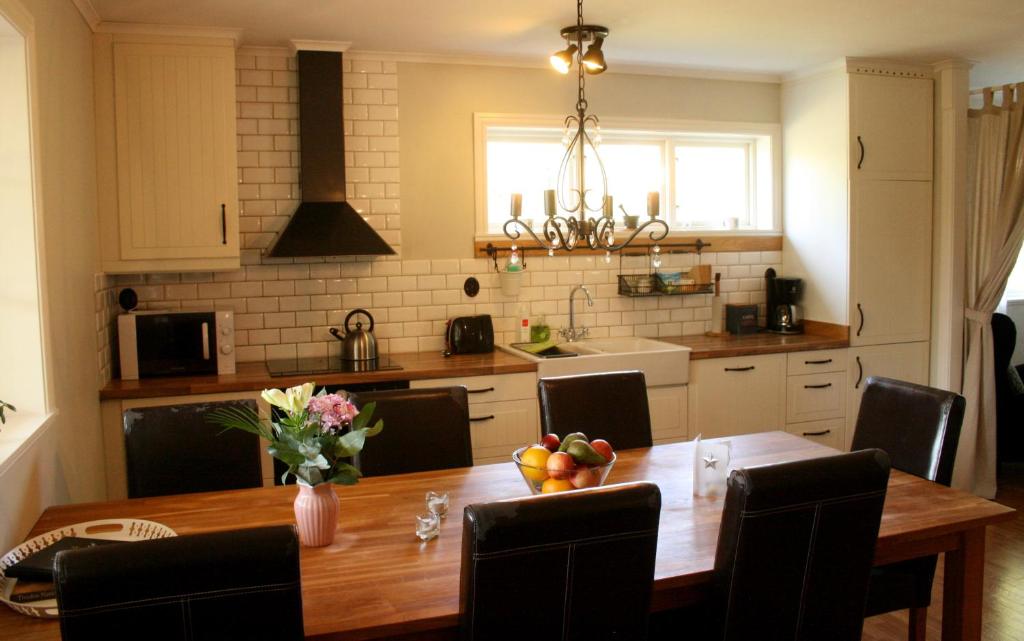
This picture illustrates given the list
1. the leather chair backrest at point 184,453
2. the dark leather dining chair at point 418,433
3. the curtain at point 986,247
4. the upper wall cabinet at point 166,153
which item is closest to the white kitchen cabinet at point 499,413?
the dark leather dining chair at point 418,433

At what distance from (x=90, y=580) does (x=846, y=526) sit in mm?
1426

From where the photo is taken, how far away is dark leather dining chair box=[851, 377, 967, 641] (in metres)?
2.38

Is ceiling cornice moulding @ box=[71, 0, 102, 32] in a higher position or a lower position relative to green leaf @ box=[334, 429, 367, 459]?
higher

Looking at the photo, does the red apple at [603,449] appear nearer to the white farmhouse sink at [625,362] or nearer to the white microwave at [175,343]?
the white farmhouse sink at [625,362]

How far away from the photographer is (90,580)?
4.00 feet

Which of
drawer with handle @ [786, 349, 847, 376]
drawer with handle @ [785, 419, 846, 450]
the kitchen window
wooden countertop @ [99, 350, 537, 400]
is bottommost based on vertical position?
drawer with handle @ [785, 419, 846, 450]

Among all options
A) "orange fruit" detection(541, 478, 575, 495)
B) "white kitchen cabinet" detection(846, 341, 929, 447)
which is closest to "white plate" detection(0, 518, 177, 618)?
"orange fruit" detection(541, 478, 575, 495)

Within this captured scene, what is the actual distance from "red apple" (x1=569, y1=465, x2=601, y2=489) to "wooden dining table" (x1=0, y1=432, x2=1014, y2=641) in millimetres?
197

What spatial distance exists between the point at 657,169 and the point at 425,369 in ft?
6.64

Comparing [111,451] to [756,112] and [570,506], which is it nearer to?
[570,506]

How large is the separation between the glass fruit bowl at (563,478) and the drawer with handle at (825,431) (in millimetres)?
2857

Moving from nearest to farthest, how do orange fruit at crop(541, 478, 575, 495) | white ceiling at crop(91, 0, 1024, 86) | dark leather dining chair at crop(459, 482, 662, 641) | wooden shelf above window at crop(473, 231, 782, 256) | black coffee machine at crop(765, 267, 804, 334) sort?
1. dark leather dining chair at crop(459, 482, 662, 641)
2. orange fruit at crop(541, 478, 575, 495)
3. white ceiling at crop(91, 0, 1024, 86)
4. wooden shelf above window at crop(473, 231, 782, 256)
5. black coffee machine at crop(765, 267, 804, 334)

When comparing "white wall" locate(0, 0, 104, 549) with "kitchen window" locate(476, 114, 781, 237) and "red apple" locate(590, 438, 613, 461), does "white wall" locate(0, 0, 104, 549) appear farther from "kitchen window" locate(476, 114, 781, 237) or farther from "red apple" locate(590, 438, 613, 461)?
"kitchen window" locate(476, 114, 781, 237)

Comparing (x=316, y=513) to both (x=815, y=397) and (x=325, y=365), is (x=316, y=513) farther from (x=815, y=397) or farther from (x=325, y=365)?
(x=815, y=397)
